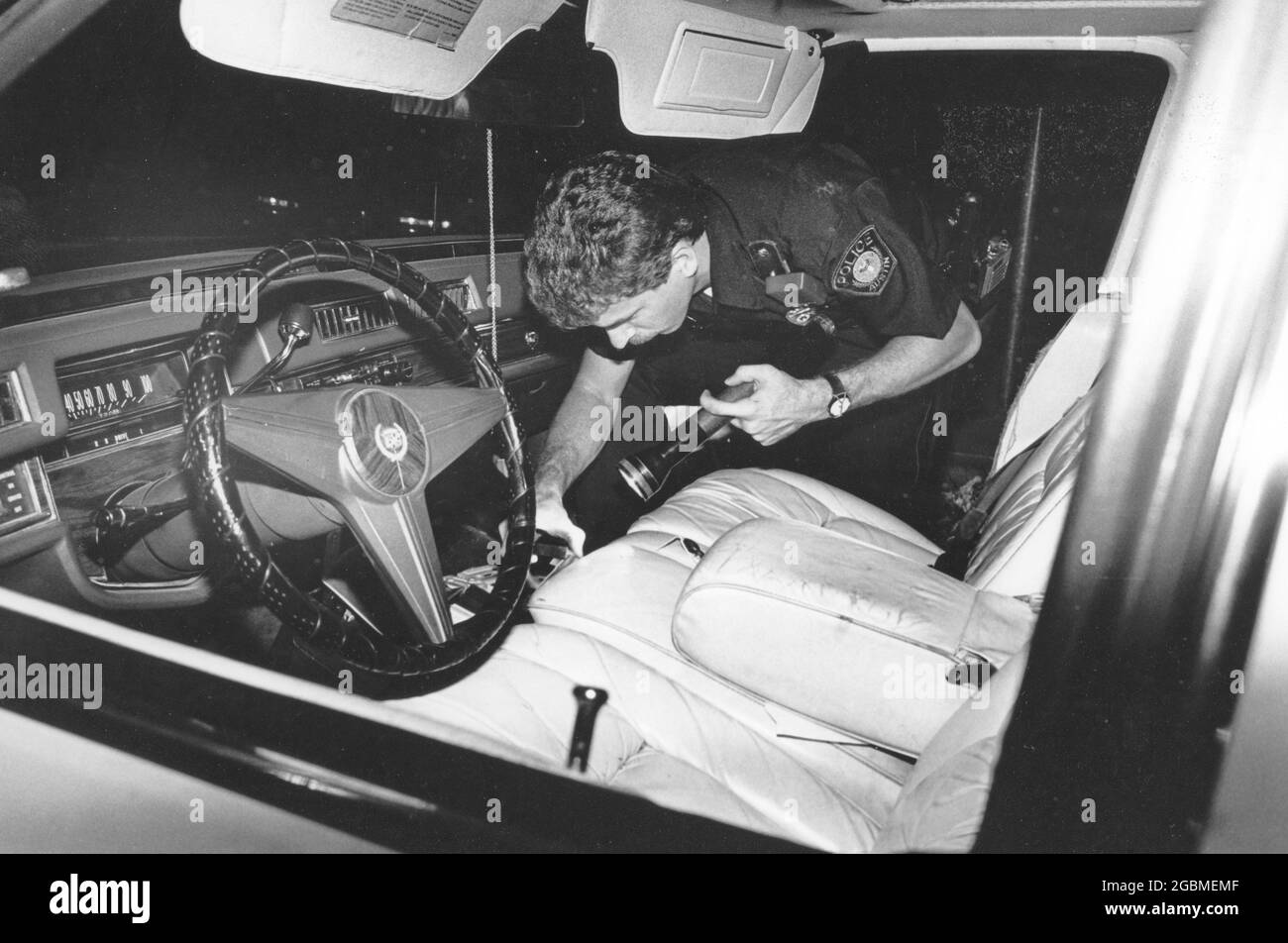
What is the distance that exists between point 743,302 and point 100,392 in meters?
1.30

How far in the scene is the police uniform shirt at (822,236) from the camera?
6.15ft

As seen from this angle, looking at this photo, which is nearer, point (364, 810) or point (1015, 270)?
point (364, 810)

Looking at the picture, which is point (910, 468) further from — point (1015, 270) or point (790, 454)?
point (1015, 270)

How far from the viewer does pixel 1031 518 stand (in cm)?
112

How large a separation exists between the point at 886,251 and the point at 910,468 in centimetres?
81

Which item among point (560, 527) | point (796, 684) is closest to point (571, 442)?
point (560, 527)

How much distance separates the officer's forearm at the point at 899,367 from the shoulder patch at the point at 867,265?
0.15 meters

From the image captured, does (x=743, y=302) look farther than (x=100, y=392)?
Yes

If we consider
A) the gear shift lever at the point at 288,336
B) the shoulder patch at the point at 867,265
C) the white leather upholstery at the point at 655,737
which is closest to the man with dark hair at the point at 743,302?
the shoulder patch at the point at 867,265

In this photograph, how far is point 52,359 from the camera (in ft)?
4.01

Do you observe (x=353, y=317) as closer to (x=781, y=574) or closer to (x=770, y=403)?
(x=770, y=403)

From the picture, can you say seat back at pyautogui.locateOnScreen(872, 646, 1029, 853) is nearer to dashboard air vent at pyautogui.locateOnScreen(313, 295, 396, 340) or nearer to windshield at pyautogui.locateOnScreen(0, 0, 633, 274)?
windshield at pyautogui.locateOnScreen(0, 0, 633, 274)

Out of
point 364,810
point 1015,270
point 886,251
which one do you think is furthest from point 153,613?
point 1015,270

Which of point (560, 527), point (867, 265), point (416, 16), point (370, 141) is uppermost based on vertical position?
point (416, 16)
